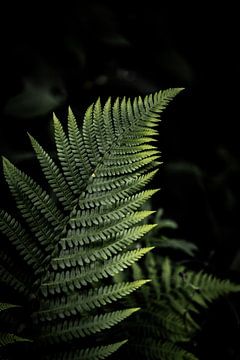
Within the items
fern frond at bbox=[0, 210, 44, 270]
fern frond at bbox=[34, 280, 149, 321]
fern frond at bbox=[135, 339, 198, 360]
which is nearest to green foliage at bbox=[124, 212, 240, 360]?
fern frond at bbox=[135, 339, 198, 360]

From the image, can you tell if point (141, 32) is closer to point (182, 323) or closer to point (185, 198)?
point (185, 198)

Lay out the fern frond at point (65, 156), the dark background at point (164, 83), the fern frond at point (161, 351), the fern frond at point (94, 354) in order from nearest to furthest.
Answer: the fern frond at point (94, 354), the fern frond at point (65, 156), the fern frond at point (161, 351), the dark background at point (164, 83)

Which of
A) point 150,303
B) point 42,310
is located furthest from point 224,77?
point 42,310

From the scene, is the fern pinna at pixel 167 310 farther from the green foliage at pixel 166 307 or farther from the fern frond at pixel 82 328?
the fern frond at pixel 82 328

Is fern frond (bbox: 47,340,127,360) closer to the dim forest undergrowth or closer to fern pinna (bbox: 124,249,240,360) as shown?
the dim forest undergrowth

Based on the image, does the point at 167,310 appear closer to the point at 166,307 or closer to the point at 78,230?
the point at 166,307

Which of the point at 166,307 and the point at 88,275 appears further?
the point at 166,307

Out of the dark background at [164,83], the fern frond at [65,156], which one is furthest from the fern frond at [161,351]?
the fern frond at [65,156]

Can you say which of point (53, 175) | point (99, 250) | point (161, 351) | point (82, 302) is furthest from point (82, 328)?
point (53, 175)
